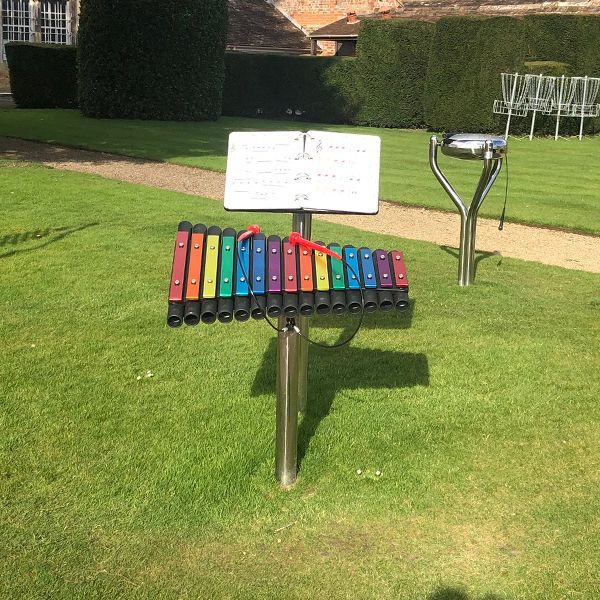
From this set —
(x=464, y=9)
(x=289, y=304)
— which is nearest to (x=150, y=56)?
(x=464, y=9)

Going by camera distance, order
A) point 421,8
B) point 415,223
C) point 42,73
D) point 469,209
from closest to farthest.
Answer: point 469,209
point 415,223
point 42,73
point 421,8

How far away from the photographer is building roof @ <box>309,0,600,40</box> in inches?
1137

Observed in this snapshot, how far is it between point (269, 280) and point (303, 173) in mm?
599

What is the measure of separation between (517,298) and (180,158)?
32.3 ft

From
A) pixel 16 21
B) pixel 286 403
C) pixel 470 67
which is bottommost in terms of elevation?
pixel 286 403

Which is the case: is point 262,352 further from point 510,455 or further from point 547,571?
point 547,571

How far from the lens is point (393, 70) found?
24.6 metres

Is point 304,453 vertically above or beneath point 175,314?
beneath

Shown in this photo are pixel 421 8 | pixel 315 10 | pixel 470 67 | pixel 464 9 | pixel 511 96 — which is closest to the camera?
pixel 511 96

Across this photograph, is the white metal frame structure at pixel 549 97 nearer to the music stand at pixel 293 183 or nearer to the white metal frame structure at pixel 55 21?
the music stand at pixel 293 183

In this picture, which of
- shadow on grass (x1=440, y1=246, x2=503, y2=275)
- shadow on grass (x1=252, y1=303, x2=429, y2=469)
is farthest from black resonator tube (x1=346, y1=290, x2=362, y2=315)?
shadow on grass (x1=440, y1=246, x2=503, y2=275)

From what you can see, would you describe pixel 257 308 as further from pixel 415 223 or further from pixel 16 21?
pixel 16 21

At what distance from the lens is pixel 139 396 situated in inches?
185

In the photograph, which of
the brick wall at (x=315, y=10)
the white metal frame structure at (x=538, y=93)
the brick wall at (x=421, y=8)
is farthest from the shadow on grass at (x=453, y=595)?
the brick wall at (x=315, y=10)
